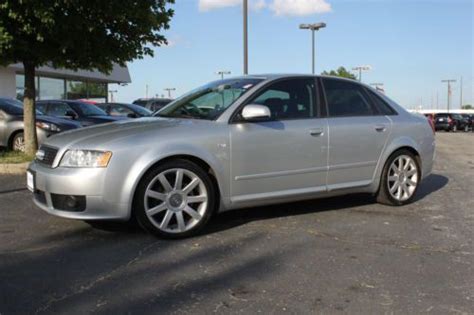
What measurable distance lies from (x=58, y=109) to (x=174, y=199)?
10.1 m

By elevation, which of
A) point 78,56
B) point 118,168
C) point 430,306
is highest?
point 78,56

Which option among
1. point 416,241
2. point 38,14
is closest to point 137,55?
point 38,14

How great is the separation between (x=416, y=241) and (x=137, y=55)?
6639 mm

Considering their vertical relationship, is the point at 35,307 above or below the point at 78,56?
below

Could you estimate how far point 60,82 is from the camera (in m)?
35.2

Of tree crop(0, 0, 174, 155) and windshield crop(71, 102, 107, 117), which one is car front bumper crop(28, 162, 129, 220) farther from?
windshield crop(71, 102, 107, 117)

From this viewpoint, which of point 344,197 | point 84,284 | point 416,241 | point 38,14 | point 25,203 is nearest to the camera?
point 84,284

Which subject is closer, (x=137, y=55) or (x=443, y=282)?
(x=443, y=282)

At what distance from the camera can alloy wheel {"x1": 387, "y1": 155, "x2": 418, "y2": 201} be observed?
21.7ft

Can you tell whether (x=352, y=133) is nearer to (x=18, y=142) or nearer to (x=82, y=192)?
(x=82, y=192)

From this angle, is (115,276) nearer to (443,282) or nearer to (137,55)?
(443,282)

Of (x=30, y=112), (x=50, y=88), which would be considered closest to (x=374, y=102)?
(x=30, y=112)

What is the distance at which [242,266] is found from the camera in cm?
436

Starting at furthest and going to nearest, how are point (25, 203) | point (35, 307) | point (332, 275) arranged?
1. point (25, 203)
2. point (332, 275)
3. point (35, 307)
